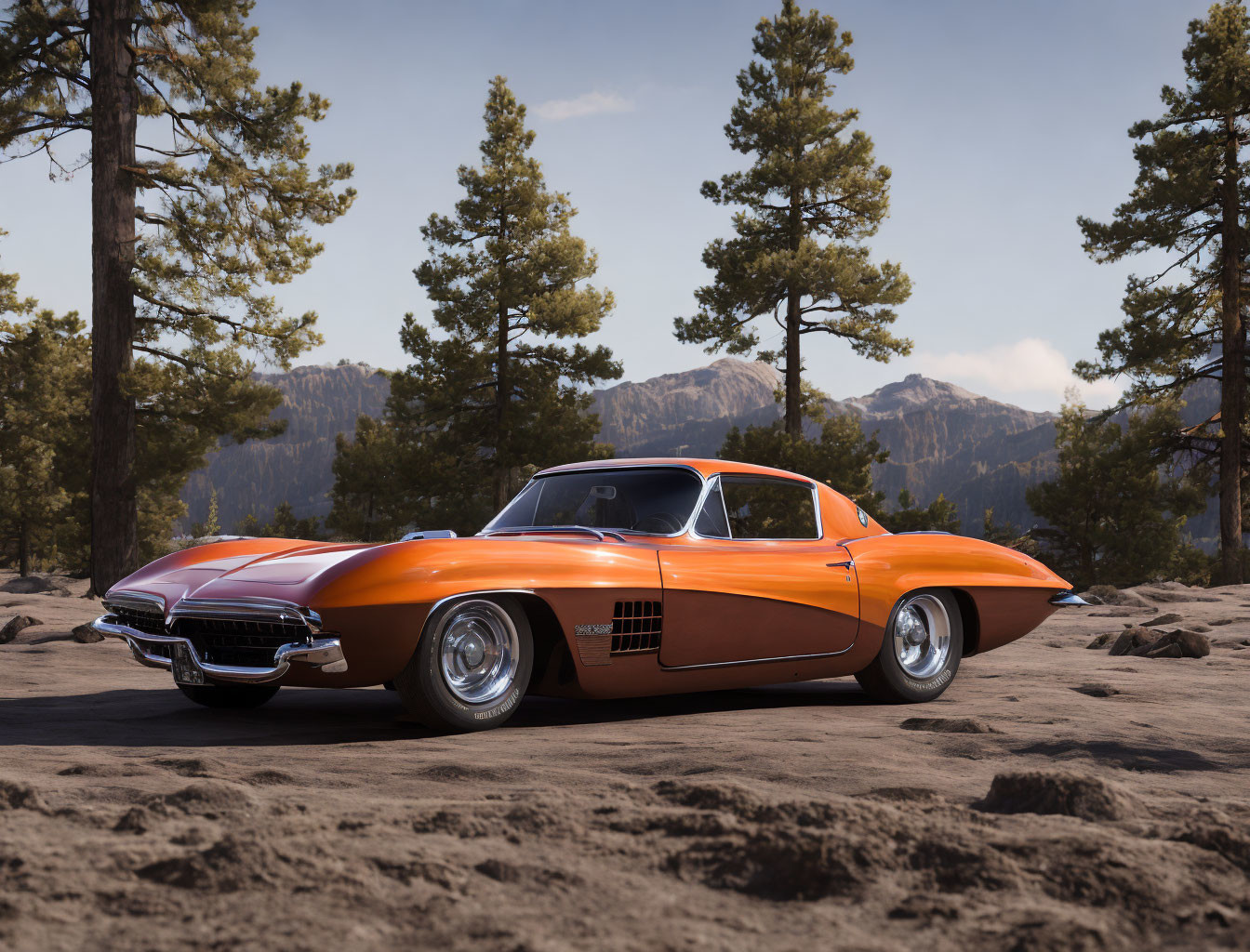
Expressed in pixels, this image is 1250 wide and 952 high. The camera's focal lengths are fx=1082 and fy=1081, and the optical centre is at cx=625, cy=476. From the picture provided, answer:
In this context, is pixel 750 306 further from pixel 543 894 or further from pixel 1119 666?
pixel 543 894

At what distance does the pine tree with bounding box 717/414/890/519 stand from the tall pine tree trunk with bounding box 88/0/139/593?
1674 cm

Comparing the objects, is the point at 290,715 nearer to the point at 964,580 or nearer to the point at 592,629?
the point at 592,629

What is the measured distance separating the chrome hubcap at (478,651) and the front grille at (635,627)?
0.50 meters

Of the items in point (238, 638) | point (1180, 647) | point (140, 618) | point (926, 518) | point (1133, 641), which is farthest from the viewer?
point (926, 518)

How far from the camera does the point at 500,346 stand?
116 ft

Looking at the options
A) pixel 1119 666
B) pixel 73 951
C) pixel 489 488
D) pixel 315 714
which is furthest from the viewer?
pixel 489 488

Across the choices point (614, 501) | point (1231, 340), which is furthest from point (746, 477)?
point (1231, 340)

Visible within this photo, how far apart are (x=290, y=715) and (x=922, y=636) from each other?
3.70 meters

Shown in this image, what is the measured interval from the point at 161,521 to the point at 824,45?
31.7 m

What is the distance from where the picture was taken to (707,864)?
2.62 m

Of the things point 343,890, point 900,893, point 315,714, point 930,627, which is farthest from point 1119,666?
point 343,890

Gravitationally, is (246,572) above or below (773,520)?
below

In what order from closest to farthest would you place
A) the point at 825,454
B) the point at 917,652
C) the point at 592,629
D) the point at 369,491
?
1. the point at 592,629
2. the point at 917,652
3. the point at 825,454
4. the point at 369,491

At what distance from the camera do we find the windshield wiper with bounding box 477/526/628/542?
575 centimetres
